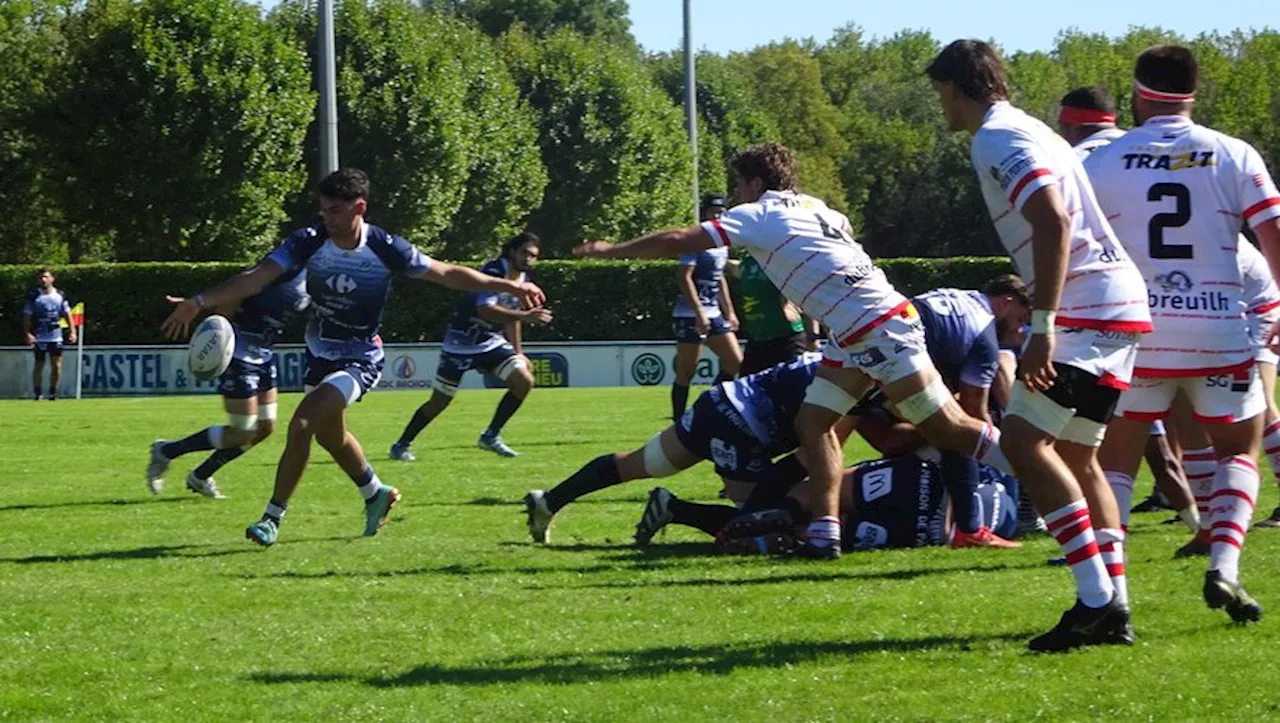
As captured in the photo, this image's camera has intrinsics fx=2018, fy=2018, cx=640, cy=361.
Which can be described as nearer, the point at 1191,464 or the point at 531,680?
the point at 531,680

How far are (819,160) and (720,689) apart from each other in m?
91.2

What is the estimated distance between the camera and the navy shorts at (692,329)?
17453 mm

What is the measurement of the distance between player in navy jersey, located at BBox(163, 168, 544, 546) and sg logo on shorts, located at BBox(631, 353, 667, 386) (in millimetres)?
25660

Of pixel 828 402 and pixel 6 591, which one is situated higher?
pixel 828 402

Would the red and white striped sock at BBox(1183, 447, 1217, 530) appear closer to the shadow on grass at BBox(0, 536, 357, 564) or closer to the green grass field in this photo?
the green grass field

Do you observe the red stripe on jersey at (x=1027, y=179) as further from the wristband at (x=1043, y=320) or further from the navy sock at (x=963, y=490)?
the navy sock at (x=963, y=490)

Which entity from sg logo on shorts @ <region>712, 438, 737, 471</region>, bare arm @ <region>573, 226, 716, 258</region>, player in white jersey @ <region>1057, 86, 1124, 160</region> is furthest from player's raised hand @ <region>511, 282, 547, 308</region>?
player in white jersey @ <region>1057, 86, 1124, 160</region>

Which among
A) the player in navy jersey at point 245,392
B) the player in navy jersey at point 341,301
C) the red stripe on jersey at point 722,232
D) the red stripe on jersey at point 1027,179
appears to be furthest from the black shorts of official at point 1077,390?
the player in navy jersey at point 245,392

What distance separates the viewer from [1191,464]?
9.01 metres

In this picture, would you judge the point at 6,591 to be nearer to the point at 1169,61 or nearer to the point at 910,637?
the point at 910,637

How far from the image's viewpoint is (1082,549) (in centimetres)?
636

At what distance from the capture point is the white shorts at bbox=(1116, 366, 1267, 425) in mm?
7152

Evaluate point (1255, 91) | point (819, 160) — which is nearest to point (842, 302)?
point (1255, 91)

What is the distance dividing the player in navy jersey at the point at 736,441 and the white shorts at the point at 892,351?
0.99 metres
